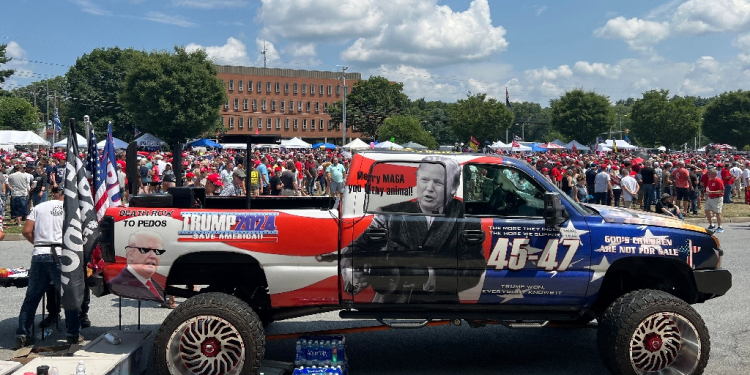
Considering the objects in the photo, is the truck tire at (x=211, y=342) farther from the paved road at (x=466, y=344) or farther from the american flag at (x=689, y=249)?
the american flag at (x=689, y=249)

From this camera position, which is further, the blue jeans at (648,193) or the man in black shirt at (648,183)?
the blue jeans at (648,193)

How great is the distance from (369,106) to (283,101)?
1662 cm

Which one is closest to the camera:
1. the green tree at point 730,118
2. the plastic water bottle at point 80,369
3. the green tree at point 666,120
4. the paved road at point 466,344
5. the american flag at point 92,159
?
the plastic water bottle at point 80,369

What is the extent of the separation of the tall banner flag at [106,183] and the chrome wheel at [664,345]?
205 inches

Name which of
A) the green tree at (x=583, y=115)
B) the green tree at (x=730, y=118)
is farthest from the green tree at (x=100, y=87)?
the green tree at (x=730, y=118)

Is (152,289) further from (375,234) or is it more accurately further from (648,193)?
(648,193)

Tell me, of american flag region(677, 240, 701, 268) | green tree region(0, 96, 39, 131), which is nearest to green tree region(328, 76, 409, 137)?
green tree region(0, 96, 39, 131)

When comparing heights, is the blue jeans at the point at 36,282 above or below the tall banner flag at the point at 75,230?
below

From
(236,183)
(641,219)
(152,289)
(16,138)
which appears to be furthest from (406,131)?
(152,289)

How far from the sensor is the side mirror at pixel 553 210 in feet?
16.7

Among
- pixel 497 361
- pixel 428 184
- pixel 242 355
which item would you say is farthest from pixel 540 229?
pixel 242 355

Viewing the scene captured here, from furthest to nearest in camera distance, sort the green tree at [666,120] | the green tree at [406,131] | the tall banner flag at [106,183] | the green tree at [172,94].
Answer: the green tree at [666,120], the green tree at [406,131], the green tree at [172,94], the tall banner flag at [106,183]

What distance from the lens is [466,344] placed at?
667 cm

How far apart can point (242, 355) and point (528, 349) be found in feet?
10.1
